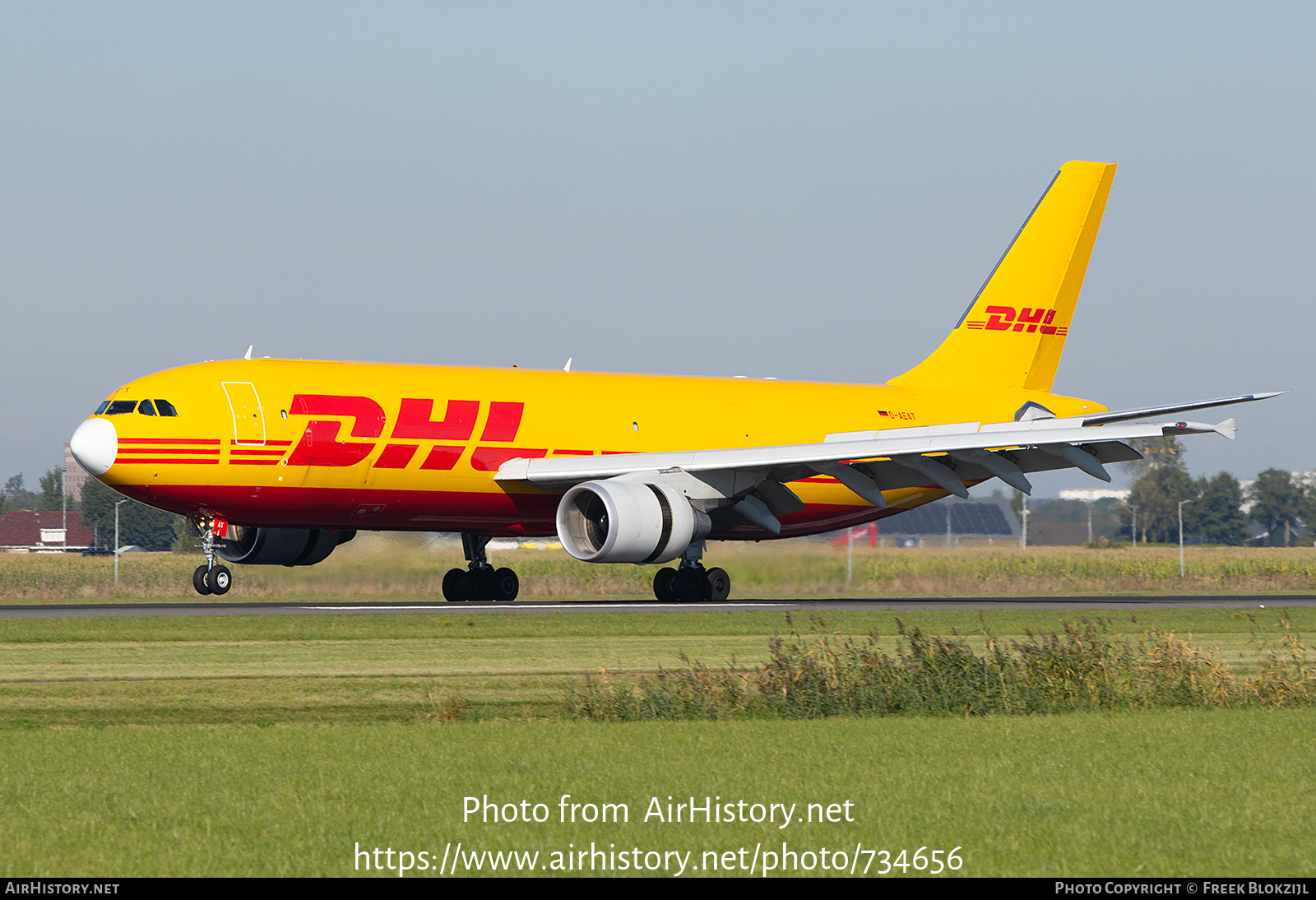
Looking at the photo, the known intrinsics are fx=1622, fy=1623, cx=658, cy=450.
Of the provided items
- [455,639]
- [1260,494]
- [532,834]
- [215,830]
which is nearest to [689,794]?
[532,834]

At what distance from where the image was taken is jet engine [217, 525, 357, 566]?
31578 millimetres

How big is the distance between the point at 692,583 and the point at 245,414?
9.22 meters

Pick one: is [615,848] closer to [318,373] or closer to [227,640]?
[227,640]

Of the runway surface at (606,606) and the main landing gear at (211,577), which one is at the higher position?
the main landing gear at (211,577)

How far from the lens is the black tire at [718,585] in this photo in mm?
32062

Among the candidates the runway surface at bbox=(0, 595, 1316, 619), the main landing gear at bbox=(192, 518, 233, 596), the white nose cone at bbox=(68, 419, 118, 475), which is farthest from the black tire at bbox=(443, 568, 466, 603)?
the white nose cone at bbox=(68, 419, 118, 475)

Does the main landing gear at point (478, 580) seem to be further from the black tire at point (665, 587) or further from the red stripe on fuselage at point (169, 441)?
the red stripe on fuselage at point (169, 441)

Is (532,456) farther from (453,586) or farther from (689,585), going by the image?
(689,585)

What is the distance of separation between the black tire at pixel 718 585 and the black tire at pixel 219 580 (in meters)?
9.38

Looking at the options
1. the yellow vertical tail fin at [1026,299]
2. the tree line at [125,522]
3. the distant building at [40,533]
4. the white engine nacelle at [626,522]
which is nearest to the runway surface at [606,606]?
the white engine nacelle at [626,522]

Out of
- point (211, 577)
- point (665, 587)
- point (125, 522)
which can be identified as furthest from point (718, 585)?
point (125, 522)

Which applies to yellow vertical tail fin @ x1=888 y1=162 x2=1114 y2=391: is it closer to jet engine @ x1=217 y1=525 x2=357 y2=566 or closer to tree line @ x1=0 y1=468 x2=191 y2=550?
jet engine @ x1=217 y1=525 x2=357 y2=566

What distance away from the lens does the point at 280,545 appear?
104 ft

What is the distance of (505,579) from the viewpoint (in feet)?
108
